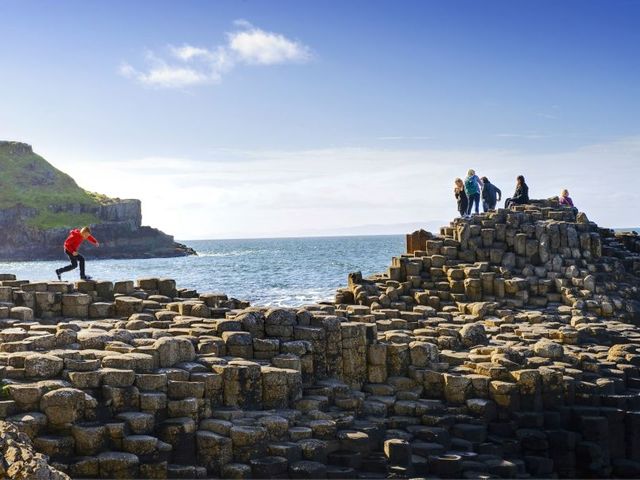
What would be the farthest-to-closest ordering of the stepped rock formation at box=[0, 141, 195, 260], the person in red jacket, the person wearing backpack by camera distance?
the stepped rock formation at box=[0, 141, 195, 260]
the person wearing backpack
the person in red jacket

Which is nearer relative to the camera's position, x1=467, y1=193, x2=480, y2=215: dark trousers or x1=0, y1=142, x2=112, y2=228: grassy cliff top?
x1=467, y1=193, x2=480, y2=215: dark trousers

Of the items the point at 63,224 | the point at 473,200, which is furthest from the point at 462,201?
the point at 63,224

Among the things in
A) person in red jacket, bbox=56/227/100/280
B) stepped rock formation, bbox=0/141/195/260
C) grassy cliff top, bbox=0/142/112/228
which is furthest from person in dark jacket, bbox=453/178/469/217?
grassy cliff top, bbox=0/142/112/228

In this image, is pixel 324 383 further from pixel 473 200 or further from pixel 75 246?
pixel 473 200

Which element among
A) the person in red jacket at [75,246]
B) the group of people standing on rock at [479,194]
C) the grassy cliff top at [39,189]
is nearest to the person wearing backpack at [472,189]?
the group of people standing on rock at [479,194]

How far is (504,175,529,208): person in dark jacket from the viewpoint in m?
32.6

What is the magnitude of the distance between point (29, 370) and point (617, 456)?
13.3 meters

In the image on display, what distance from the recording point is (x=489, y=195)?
108 ft

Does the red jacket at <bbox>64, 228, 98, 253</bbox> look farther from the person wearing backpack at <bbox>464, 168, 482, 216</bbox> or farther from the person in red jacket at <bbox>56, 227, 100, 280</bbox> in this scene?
the person wearing backpack at <bbox>464, 168, 482, 216</bbox>

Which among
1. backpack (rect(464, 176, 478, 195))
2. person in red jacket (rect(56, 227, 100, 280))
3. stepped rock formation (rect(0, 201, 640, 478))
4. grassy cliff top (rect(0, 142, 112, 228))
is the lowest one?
stepped rock formation (rect(0, 201, 640, 478))

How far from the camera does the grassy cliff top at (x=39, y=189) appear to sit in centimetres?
13350

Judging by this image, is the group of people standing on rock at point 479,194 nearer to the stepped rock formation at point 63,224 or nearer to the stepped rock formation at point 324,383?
the stepped rock formation at point 324,383

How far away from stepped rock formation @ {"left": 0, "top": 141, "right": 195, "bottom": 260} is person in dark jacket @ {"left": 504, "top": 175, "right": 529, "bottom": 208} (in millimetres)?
102549

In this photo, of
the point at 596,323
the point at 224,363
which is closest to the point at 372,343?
the point at 224,363
